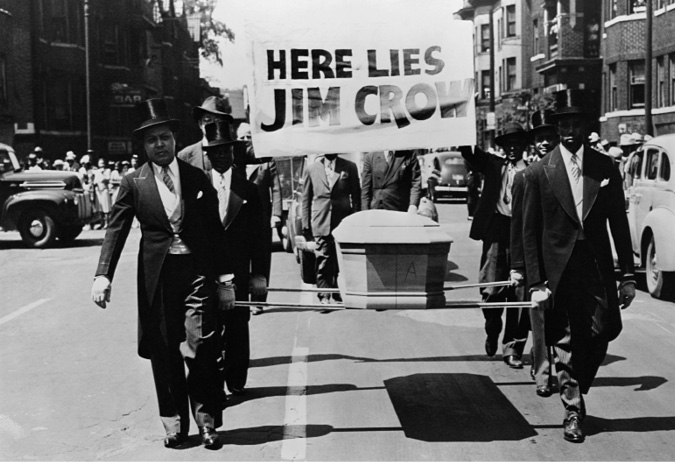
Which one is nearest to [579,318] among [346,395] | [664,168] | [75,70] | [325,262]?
[346,395]

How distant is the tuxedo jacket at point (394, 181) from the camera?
11.7 m

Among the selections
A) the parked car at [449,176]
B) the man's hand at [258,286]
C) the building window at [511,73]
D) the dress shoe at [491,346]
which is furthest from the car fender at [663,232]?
the parked car at [449,176]

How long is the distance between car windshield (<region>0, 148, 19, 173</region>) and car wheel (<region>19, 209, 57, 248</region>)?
1.21 meters

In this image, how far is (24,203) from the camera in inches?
892

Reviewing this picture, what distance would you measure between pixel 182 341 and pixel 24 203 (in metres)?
17.4

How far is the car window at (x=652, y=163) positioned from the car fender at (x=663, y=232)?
2.21 ft

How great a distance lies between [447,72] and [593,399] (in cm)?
257

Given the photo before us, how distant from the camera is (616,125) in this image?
109ft

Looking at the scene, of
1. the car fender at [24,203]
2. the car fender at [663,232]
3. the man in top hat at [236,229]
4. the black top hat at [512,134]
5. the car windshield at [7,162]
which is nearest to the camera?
the man in top hat at [236,229]

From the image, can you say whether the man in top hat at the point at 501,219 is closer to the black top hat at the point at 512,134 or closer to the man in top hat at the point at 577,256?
the black top hat at the point at 512,134

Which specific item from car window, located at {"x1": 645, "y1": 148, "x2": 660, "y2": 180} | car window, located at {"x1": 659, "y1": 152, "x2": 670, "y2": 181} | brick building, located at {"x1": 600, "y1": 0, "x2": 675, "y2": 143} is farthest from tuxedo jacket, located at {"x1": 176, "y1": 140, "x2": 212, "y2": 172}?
brick building, located at {"x1": 600, "y1": 0, "x2": 675, "y2": 143}

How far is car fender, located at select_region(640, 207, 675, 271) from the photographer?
12703 millimetres

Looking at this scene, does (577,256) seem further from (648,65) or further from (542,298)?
(648,65)

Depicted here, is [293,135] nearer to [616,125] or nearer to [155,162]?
[155,162]
